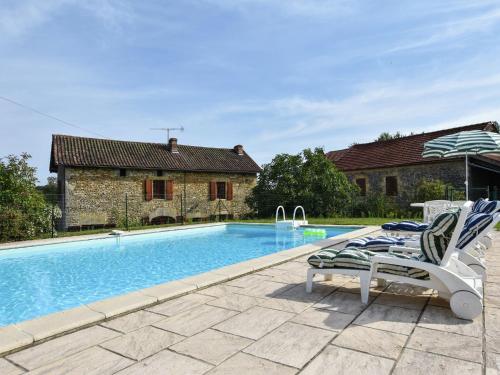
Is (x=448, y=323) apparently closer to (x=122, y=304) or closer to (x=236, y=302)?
(x=236, y=302)

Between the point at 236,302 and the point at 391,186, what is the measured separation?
17749mm

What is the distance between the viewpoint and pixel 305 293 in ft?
12.9

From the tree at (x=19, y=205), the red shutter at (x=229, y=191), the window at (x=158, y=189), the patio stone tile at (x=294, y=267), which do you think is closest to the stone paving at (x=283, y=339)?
the patio stone tile at (x=294, y=267)

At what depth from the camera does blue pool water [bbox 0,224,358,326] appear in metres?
5.47

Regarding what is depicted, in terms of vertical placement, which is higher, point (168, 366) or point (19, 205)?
point (19, 205)

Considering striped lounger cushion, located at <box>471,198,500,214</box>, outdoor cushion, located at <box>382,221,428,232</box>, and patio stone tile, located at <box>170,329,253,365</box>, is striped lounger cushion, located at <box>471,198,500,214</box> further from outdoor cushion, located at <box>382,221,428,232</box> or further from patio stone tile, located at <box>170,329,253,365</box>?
patio stone tile, located at <box>170,329,253,365</box>

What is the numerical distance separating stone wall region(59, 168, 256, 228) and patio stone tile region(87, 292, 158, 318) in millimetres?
13333

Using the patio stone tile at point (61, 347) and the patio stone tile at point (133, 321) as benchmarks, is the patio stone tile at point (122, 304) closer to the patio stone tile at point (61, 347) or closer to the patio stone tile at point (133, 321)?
the patio stone tile at point (133, 321)

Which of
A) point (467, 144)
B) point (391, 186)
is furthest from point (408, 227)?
point (391, 186)

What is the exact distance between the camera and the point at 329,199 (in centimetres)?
1736

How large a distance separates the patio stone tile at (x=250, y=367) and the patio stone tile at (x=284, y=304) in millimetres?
1052

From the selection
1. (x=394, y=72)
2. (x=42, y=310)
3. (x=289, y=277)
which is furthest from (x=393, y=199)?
(x=42, y=310)

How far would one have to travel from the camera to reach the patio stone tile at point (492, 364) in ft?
6.99

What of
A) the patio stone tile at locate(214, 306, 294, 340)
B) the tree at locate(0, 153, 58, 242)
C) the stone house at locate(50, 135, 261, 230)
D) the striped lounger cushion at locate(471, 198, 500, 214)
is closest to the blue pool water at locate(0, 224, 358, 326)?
the tree at locate(0, 153, 58, 242)
